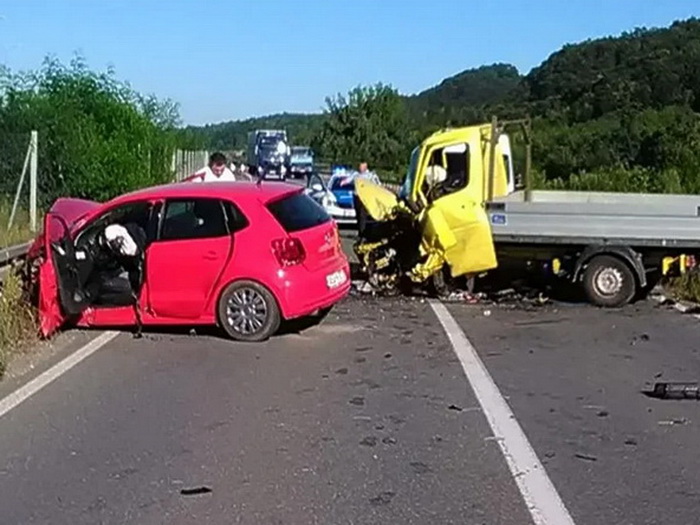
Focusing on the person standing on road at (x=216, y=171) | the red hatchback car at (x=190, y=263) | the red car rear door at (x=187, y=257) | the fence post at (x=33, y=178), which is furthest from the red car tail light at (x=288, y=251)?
the fence post at (x=33, y=178)

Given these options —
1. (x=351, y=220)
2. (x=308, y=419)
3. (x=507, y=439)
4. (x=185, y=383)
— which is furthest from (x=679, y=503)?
(x=351, y=220)

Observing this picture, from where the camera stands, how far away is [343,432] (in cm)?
846

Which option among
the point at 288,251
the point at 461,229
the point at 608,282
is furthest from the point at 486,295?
the point at 288,251

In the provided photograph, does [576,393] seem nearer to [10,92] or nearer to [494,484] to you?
[494,484]

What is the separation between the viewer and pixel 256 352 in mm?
12008

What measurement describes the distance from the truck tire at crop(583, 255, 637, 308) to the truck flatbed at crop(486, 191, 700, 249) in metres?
0.25

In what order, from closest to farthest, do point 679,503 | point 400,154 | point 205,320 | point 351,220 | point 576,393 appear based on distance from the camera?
point 679,503 → point 576,393 → point 205,320 → point 351,220 → point 400,154

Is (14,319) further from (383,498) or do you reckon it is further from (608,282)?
(608,282)

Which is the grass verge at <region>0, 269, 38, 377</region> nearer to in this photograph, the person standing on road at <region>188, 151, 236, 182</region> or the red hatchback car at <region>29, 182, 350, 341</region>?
the red hatchback car at <region>29, 182, 350, 341</region>

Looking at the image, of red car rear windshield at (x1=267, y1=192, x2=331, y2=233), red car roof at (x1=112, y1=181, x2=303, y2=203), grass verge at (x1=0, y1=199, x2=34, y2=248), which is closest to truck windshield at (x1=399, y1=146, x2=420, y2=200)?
red car rear windshield at (x1=267, y1=192, x2=331, y2=233)

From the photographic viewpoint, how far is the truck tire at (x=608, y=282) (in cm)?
1561

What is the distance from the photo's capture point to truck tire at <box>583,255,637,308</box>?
15.6m

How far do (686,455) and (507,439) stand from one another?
3.62 feet

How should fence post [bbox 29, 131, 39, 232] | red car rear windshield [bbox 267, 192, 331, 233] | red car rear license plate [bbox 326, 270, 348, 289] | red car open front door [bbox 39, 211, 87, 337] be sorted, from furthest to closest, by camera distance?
1. fence post [bbox 29, 131, 39, 232]
2. red car rear license plate [bbox 326, 270, 348, 289]
3. red car rear windshield [bbox 267, 192, 331, 233]
4. red car open front door [bbox 39, 211, 87, 337]
